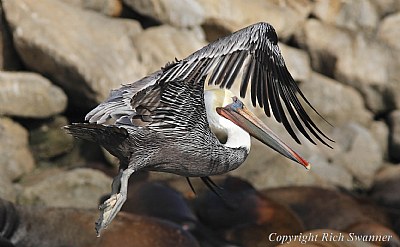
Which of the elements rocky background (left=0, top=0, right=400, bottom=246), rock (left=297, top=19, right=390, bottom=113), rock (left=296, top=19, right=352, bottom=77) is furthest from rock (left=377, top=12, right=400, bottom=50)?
rock (left=296, top=19, right=352, bottom=77)

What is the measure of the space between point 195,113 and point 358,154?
6.42 meters

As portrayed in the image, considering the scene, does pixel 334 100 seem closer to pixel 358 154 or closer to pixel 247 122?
pixel 358 154

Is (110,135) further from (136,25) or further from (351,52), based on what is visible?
(351,52)

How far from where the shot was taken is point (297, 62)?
1330cm

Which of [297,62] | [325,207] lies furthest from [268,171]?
[297,62]

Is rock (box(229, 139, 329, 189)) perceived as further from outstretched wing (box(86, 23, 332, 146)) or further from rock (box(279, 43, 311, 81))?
outstretched wing (box(86, 23, 332, 146))

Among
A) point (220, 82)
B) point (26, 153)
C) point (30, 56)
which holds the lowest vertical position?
point (26, 153)

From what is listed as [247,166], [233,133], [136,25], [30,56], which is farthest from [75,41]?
[233,133]

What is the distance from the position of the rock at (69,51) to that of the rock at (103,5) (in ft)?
1.85

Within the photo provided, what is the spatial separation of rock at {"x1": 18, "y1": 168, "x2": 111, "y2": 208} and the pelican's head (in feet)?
9.65

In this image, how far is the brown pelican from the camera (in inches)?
233

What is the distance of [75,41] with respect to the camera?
1094 centimetres

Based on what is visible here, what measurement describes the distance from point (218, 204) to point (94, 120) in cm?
313

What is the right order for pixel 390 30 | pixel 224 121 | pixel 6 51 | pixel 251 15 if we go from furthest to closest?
pixel 390 30, pixel 251 15, pixel 6 51, pixel 224 121
